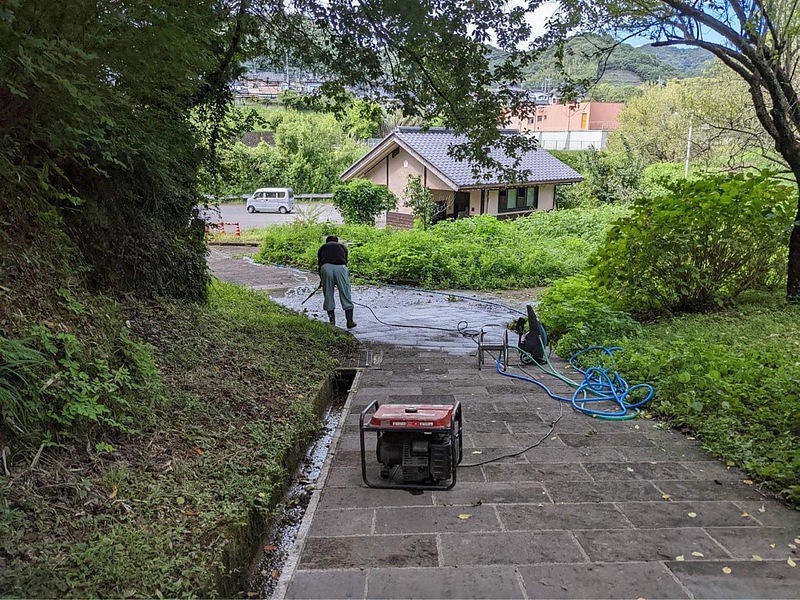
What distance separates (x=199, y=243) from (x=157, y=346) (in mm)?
2779

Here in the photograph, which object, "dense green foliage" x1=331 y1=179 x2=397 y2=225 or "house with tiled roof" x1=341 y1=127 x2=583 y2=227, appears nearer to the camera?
"dense green foliage" x1=331 y1=179 x2=397 y2=225

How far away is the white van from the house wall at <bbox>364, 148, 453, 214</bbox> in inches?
300

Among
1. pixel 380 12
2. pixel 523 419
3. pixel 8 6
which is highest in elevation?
pixel 380 12

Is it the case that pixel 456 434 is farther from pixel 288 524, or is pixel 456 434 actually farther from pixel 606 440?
pixel 606 440

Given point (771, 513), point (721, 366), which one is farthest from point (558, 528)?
point (721, 366)

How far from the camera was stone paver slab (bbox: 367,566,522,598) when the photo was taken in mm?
2588

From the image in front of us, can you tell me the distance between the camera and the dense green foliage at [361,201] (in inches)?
844

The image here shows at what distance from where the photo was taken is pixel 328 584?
8.81 ft

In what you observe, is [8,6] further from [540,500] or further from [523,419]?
[523,419]

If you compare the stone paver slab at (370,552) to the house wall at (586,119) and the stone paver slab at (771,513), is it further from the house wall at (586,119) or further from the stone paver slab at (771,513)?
the house wall at (586,119)

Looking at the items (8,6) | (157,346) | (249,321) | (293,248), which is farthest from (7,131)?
(293,248)

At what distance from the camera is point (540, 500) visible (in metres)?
3.48

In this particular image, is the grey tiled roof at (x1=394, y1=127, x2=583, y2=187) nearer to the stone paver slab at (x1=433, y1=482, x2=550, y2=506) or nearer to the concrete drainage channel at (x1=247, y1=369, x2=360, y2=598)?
the concrete drainage channel at (x1=247, y1=369, x2=360, y2=598)

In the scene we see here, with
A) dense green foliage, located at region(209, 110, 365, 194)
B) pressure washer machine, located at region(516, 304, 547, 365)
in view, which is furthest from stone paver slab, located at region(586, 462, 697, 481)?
dense green foliage, located at region(209, 110, 365, 194)
